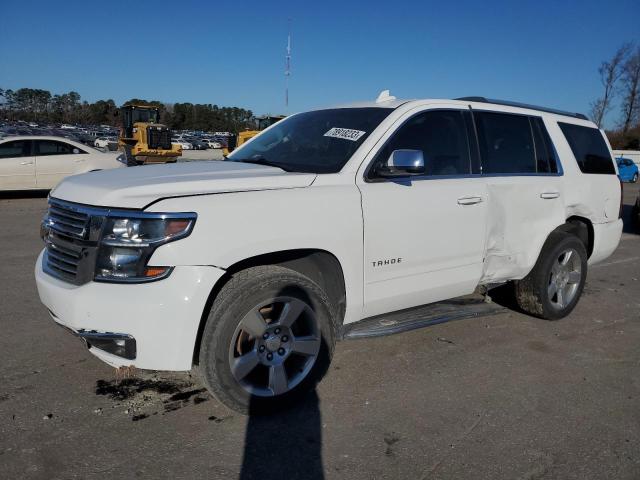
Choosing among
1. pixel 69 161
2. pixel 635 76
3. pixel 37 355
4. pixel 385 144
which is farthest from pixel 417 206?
pixel 635 76

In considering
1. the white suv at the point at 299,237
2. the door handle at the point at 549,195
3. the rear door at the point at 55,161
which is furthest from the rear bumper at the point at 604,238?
the rear door at the point at 55,161

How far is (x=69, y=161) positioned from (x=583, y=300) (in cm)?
1241

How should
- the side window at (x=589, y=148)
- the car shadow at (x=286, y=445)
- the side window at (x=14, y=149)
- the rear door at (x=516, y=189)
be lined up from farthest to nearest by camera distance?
the side window at (x=14, y=149)
the side window at (x=589, y=148)
the rear door at (x=516, y=189)
the car shadow at (x=286, y=445)

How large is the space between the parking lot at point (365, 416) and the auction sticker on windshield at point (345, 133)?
165 centimetres

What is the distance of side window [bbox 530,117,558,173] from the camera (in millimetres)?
4664

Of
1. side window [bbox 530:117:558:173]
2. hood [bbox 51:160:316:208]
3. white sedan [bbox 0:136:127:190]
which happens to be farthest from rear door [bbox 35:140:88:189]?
side window [bbox 530:117:558:173]

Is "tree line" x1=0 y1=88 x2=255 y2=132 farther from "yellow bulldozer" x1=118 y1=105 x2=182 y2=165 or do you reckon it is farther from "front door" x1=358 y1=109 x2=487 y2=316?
"front door" x1=358 y1=109 x2=487 y2=316

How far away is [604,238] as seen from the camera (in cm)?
534

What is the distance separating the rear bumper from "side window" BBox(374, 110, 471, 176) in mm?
2082

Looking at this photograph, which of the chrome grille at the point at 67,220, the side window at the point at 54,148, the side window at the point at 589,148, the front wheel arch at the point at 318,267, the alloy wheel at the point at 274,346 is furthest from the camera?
the side window at the point at 54,148

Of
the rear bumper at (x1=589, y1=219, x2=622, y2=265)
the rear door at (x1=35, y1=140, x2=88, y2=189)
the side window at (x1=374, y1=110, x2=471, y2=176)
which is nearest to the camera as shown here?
the side window at (x1=374, y1=110, x2=471, y2=176)

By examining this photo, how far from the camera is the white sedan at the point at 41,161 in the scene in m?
12.8

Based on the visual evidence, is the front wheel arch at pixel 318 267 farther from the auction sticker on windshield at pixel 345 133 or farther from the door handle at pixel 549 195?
the door handle at pixel 549 195

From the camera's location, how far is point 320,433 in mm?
2936
